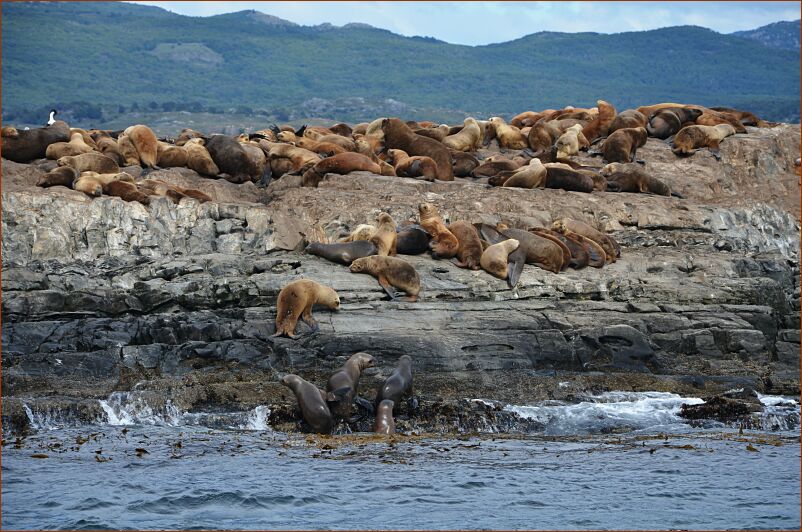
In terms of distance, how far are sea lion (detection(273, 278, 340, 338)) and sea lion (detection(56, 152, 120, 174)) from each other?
18.2ft

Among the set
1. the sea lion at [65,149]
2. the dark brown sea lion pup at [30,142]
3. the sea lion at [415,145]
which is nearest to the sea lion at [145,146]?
the sea lion at [65,149]

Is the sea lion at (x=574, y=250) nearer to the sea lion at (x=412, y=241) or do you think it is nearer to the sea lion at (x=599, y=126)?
the sea lion at (x=412, y=241)

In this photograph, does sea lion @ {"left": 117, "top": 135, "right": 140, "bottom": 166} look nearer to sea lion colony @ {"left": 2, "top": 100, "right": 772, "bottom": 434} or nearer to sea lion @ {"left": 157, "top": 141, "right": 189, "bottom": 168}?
sea lion colony @ {"left": 2, "top": 100, "right": 772, "bottom": 434}

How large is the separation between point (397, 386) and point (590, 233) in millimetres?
6655

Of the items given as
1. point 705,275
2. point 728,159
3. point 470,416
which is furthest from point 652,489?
point 728,159

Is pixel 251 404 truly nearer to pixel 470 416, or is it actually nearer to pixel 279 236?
pixel 470 416

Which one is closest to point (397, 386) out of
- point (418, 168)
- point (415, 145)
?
point (418, 168)

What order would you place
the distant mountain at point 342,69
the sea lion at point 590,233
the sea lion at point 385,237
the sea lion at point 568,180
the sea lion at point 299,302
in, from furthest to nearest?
1. the distant mountain at point 342,69
2. the sea lion at point 568,180
3. the sea lion at point 590,233
4. the sea lion at point 385,237
5. the sea lion at point 299,302

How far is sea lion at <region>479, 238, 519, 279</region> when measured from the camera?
18484 millimetres

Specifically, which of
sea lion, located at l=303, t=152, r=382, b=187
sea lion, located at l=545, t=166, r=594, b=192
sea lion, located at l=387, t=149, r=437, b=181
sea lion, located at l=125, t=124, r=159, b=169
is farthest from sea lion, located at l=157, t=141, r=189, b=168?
sea lion, located at l=545, t=166, r=594, b=192

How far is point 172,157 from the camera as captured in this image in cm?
2239

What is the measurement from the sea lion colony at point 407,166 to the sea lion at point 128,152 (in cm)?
2

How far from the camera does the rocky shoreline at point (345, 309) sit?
15.6 metres

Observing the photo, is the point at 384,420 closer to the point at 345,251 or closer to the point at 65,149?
the point at 345,251
